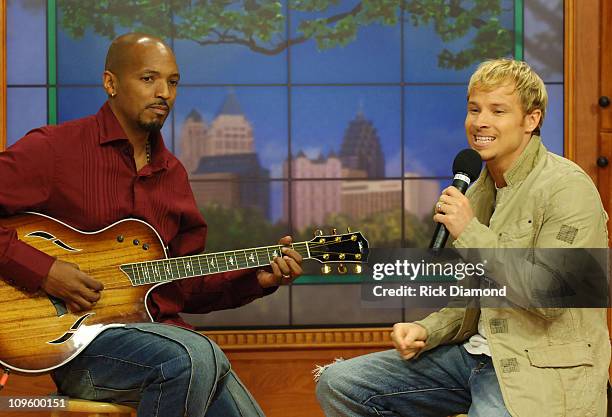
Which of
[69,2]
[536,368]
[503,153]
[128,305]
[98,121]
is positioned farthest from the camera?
[69,2]

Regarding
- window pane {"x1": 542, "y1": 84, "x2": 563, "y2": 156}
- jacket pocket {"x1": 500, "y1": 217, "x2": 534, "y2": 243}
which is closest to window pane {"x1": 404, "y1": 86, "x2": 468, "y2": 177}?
window pane {"x1": 542, "y1": 84, "x2": 563, "y2": 156}

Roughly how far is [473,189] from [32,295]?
49.6 inches

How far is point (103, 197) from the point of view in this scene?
8.50ft

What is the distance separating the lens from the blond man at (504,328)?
2.20 metres

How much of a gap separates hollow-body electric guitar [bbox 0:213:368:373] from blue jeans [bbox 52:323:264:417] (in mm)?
57

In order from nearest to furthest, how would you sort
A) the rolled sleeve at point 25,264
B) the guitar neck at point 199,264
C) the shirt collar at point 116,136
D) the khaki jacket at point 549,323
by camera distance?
the khaki jacket at point 549,323
the rolled sleeve at point 25,264
the guitar neck at point 199,264
the shirt collar at point 116,136

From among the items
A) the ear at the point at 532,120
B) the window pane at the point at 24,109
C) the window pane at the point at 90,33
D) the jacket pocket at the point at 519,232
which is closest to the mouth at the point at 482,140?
the ear at the point at 532,120

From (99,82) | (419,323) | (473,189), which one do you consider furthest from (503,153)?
(99,82)

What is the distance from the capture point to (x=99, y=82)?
11.6 feet

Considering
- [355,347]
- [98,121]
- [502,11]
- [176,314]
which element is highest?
[502,11]

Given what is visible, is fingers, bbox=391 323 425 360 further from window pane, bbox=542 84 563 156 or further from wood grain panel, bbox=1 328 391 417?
window pane, bbox=542 84 563 156

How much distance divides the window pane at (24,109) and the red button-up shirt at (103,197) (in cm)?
92

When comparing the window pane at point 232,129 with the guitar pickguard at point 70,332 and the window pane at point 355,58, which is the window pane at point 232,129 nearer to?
the window pane at point 355,58

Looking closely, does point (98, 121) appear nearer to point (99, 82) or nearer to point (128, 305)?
point (128, 305)
